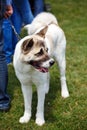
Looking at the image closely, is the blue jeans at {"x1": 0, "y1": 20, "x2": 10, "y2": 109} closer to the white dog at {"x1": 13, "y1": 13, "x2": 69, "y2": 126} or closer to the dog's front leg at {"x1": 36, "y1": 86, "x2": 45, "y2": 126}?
the white dog at {"x1": 13, "y1": 13, "x2": 69, "y2": 126}

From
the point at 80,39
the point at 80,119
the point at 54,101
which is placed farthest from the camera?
the point at 80,39

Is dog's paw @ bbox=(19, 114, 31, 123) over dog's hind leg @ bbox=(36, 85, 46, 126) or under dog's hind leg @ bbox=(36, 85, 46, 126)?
under

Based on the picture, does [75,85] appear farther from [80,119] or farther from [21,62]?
[21,62]

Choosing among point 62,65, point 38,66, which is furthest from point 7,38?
point 38,66

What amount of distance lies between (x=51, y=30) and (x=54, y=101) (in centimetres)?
109

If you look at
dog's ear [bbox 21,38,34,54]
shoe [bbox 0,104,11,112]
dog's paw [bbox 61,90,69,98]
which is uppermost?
dog's ear [bbox 21,38,34,54]

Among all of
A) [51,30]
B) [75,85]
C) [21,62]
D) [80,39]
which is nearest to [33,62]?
[21,62]

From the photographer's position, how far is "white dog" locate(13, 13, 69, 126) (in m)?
4.34

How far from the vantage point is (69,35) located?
30.8 feet

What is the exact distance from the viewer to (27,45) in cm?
431

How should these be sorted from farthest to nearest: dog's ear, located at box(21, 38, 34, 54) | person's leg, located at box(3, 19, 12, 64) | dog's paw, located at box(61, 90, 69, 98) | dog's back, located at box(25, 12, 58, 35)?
person's leg, located at box(3, 19, 12, 64), dog's paw, located at box(61, 90, 69, 98), dog's back, located at box(25, 12, 58, 35), dog's ear, located at box(21, 38, 34, 54)

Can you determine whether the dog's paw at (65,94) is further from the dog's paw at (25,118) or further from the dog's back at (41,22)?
the dog's back at (41,22)

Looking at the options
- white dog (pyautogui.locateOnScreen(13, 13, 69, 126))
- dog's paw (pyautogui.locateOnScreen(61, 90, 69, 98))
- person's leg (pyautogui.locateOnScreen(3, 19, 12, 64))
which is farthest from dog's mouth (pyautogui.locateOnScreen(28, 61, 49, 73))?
person's leg (pyautogui.locateOnScreen(3, 19, 12, 64))

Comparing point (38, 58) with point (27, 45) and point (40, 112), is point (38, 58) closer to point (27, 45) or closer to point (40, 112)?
point (27, 45)
